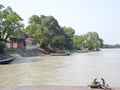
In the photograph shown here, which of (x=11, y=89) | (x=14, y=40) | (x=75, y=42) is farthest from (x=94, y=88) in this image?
(x=75, y=42)

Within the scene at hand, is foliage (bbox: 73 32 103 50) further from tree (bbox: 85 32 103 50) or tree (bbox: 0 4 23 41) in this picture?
tree (bbox: 0 4 23 41)

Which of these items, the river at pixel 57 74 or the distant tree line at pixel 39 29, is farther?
the distant tree line at pixel 39 29

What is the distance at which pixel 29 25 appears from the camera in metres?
70.3

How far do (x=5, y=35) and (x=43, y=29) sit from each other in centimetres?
1990

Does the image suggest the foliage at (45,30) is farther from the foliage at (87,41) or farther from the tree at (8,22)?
the foliage at (87,41)

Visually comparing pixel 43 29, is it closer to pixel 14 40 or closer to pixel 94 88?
pixel 14 40

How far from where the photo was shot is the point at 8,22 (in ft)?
157

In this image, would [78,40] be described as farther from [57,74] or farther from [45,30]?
[57,74]

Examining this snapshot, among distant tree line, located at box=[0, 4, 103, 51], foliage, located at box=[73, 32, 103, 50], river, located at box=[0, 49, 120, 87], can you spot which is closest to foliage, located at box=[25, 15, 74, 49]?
distant tree line, located at box=[0, 4, 103, 51]

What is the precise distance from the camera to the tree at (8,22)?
155ft

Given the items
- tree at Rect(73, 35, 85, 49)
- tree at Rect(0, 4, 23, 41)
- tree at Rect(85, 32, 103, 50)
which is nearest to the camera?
tree at Rect(0, 4, 23, 41)

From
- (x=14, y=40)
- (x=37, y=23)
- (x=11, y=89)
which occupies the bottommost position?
(x=11, y=89)

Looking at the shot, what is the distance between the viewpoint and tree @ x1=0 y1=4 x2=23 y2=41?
47188 millimetres

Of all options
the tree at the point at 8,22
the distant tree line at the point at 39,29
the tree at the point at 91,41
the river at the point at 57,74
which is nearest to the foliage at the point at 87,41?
the tree at the point at 91,41
